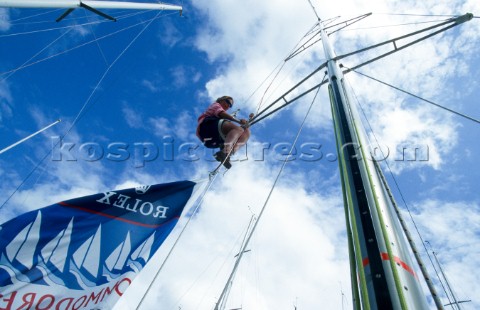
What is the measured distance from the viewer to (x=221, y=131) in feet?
15.8

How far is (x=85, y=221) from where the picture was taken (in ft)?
11.2

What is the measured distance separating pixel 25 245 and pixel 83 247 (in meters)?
0.53

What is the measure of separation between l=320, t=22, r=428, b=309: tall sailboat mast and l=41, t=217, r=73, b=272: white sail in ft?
9.45

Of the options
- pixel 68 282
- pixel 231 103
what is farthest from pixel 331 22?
pixel 68 282

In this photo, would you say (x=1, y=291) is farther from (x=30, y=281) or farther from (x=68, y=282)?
(x=68, y=282)

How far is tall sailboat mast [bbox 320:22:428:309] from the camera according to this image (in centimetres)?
167

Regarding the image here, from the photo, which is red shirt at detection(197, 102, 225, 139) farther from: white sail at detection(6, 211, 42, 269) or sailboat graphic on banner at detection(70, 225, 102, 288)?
white sail at detection(6, 211, 42, 269)

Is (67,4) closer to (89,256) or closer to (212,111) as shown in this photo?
(212,111)

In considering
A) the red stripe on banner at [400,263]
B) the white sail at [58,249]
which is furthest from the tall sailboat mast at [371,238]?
the white sail at [58,249]

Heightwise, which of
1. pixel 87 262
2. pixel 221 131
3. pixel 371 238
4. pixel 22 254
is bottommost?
pixel 22 254

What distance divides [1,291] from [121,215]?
1274 millimetres

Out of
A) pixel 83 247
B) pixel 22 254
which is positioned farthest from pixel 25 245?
pixel 83 247

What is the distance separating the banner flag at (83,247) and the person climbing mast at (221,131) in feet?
3.97

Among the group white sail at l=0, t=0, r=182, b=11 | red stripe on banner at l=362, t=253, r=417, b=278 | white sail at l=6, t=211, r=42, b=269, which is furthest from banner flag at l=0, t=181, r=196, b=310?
white sail at l=0, t=0, r=182, b=11
